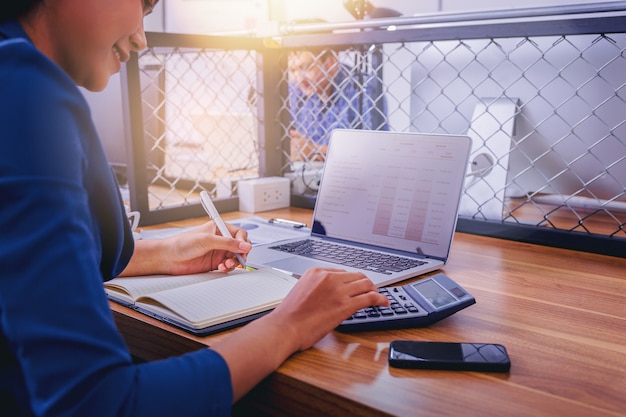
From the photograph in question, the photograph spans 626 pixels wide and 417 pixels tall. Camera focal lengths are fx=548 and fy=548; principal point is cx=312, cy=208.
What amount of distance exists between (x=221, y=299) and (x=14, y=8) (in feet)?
1.40

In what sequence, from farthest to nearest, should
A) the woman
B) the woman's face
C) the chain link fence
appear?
the chain link fence
the woman's face
the woman

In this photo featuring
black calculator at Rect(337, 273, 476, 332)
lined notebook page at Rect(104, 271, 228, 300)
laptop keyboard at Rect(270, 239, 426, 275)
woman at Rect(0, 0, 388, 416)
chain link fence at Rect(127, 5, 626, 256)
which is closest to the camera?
woman at Rect(0, 0, 388, 416)

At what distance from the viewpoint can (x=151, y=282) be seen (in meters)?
0.87

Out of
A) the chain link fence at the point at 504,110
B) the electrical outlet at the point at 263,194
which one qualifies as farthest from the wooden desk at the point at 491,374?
the electrical outlet at the point at 263,194

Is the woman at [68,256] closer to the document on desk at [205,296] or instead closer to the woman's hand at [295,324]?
the woman's hand at [295,324]

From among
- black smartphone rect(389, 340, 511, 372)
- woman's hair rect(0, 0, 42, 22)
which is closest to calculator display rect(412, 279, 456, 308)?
black smartphone rect(389, 340, 511, 372)

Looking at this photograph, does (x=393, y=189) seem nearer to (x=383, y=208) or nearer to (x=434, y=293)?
(x=383, y=208)

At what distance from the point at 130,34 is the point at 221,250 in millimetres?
425

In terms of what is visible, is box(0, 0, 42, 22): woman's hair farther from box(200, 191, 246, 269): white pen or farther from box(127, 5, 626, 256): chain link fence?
box(127, 5, 626, 256): chain link fence

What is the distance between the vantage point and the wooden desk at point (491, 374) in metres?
0.52

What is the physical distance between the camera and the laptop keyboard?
94 centimetres

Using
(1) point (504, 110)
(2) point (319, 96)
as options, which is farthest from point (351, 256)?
(2) point (319, 96)

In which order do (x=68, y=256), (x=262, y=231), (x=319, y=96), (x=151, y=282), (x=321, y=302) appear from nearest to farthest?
(x=68, y=256) → (x=321, y=302) → (x=151, y=282) → (x=262, y=231) → (x=319, y=96)

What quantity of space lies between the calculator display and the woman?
218 mm
